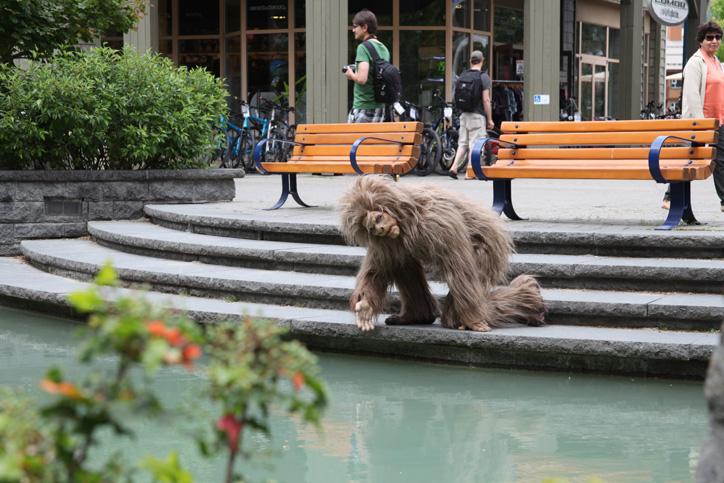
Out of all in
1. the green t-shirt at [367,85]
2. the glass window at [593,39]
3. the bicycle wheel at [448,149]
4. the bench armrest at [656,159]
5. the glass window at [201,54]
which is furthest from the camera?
the glass window at [593,39]

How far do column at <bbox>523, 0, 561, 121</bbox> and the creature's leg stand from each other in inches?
447

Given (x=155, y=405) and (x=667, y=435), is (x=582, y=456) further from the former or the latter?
(x=155, y=405)

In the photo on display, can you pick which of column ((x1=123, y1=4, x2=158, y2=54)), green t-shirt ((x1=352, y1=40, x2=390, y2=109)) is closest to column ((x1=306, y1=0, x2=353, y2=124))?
column ((x1=123, y1=4, x2=158, y2=54))

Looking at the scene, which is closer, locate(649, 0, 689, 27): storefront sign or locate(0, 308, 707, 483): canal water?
locate(0, 308, 707, 483): canal water

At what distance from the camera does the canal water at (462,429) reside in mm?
3500

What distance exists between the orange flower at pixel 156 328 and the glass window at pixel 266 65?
62.1ft

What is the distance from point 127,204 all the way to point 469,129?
6.12m

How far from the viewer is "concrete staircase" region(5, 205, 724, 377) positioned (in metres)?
4.95

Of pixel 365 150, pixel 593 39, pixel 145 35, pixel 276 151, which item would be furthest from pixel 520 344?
pixel 593 39

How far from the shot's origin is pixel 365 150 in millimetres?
8695

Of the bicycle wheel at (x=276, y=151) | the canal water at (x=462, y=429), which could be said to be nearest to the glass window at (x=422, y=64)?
the bicycle wheel at (x=276, y=151)

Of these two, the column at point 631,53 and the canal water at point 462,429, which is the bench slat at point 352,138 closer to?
the canal water at point 462,429

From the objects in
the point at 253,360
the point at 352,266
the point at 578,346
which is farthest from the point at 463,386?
the point at 253,360

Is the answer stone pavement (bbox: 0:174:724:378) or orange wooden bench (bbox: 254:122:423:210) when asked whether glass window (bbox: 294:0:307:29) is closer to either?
stone pavement (bbox: 0:174:724:378)
